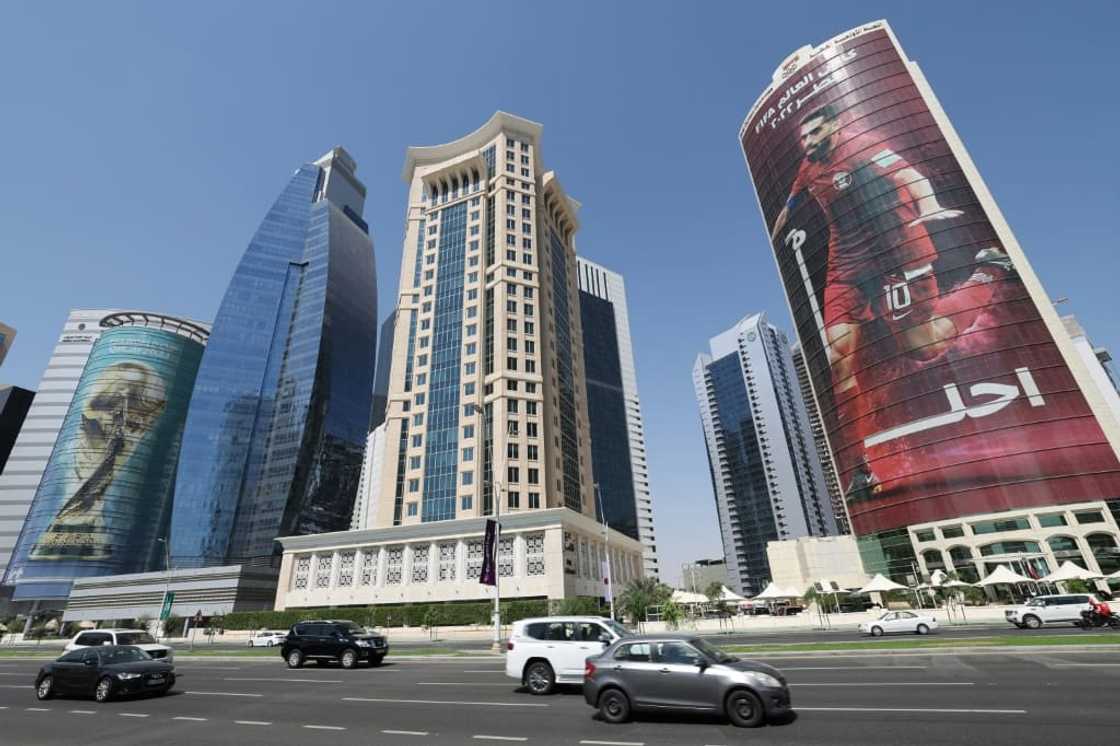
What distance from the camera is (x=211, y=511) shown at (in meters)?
113

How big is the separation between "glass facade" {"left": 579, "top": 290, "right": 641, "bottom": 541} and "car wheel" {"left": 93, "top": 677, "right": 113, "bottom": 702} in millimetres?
129280

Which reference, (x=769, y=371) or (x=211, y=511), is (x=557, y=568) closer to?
(x=211, y=511)

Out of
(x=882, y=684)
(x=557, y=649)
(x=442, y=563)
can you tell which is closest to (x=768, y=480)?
(x=442, y=563)

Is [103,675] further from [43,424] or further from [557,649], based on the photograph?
[43,424]

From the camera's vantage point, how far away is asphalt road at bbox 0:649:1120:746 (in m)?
9.51

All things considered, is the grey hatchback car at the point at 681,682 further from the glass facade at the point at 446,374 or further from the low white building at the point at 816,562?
the low white building at the point at 816,562

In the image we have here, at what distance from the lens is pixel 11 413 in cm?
15112

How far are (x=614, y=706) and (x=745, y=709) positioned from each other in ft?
9.19

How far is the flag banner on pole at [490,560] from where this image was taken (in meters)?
33.7

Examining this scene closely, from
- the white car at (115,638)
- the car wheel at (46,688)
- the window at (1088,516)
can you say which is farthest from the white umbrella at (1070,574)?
the car wheel at (46,688)

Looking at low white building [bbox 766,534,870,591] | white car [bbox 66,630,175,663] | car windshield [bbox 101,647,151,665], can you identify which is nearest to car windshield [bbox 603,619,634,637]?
car windshield [bbox 101,647,151,665]

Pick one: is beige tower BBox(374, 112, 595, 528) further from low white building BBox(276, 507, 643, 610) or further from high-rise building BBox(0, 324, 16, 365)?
high-rise building BBox(0, 324, 16, 365)

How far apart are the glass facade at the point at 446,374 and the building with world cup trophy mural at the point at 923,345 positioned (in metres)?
63.2

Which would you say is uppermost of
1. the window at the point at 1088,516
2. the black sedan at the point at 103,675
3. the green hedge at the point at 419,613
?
the window at the point at 1088,516
